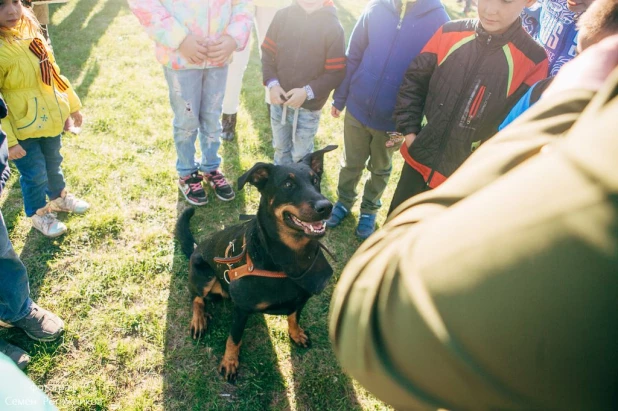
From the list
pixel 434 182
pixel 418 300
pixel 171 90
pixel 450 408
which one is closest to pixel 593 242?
pixel 418 300

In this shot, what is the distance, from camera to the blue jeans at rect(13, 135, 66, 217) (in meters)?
2.88

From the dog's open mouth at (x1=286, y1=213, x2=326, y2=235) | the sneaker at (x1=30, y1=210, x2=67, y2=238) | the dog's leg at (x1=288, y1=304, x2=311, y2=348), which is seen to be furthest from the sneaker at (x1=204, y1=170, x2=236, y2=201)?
the dog's open mouth at (x1=286, y1=213, x2=326, y2=235)

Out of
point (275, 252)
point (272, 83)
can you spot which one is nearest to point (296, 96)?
point (272, 83)

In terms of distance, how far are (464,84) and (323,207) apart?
4.02ft

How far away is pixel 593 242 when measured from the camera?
41cm

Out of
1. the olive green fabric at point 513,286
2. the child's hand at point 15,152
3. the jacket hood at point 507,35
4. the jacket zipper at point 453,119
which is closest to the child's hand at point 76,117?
the child's hand at point 15,152

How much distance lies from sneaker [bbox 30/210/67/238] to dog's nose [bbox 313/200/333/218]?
8.19 feet

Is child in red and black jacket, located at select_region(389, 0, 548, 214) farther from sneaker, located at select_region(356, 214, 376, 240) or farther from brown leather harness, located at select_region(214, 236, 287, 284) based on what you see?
brown leather harness, located at select_region(214, 236, 287, 284)

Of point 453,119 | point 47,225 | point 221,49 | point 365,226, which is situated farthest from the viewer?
point 365,226

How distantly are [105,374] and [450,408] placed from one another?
2.68 metres

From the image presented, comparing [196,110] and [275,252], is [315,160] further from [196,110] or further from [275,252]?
[196,110]

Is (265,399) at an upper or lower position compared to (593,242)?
lower

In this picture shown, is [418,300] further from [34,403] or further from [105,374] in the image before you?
[105,374]

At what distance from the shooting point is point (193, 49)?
2961 mm
